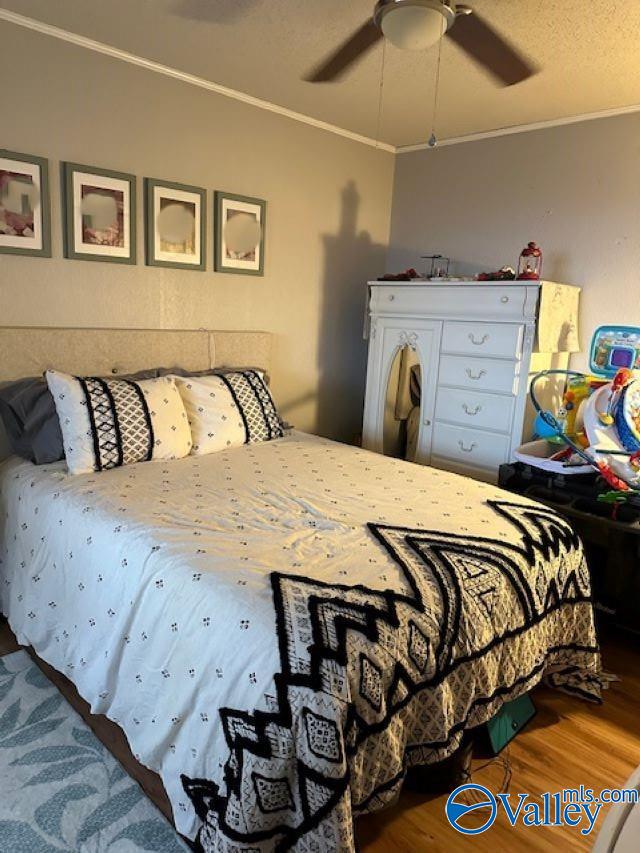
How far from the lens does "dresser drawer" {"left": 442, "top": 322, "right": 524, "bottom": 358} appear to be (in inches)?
115

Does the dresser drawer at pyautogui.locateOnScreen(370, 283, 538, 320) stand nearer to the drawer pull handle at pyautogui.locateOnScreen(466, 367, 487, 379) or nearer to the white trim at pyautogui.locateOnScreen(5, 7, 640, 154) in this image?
the drawer pull handle at pyautogui.locateOnScreen(466, 367, 487, 379)

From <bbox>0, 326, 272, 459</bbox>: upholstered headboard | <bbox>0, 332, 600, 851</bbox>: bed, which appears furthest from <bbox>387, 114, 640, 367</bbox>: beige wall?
<bbox>0, 332, 600, 851</bbox>: bed

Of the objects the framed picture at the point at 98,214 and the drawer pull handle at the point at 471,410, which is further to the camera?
the drawer pull handle at the point at 471,410

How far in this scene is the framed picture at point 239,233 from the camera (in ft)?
10.2

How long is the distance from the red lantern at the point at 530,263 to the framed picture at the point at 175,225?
5.55 feet

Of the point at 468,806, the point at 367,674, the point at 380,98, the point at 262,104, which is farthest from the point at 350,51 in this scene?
the point at 468,806

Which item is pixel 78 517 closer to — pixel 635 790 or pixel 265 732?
pixel 265 732

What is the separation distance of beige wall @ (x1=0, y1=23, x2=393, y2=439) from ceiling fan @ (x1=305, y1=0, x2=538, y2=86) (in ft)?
3.05

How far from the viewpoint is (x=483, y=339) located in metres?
3.05

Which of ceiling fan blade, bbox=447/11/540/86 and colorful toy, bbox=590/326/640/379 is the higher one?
ceiling fan blade, bbox=447/11/540/86

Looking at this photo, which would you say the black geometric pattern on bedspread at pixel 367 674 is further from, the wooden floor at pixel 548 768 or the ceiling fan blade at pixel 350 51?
the ceiling fan blade at pixel 350 51

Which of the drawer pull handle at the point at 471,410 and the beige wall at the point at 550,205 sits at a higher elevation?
the beige wall at the point at 550,205

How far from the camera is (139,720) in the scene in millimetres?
1564

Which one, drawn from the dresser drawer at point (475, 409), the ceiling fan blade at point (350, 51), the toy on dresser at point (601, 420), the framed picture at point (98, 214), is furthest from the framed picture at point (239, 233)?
the toy on dresser at point (601, 420)
